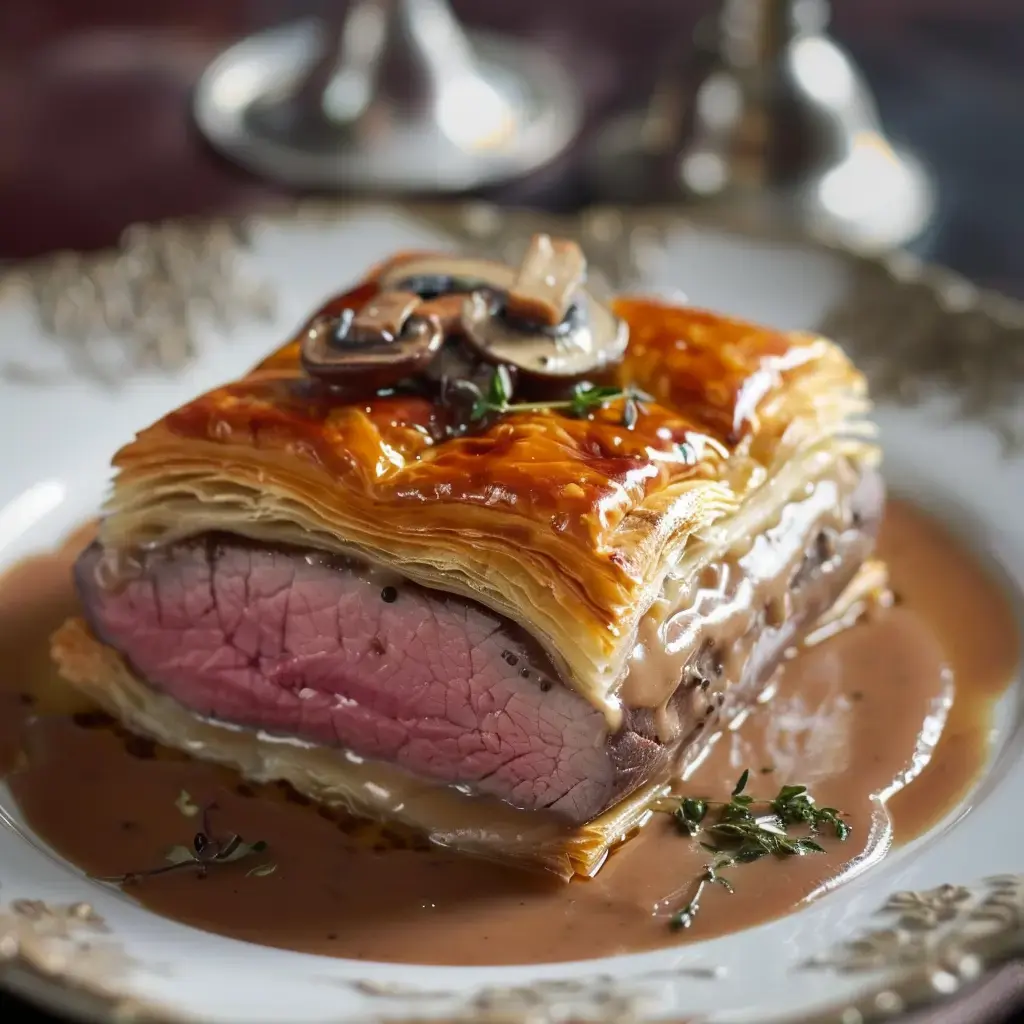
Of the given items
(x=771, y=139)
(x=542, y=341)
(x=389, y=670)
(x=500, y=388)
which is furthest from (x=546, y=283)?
(x=771, y=139)

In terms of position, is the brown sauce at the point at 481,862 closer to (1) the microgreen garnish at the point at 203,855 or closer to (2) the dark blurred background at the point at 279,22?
(1) the microgreen garnish at the point at 203,855

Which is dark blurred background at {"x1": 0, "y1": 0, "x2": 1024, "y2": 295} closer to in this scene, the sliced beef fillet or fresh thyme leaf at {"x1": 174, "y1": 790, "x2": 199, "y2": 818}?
the sliced beef fillet

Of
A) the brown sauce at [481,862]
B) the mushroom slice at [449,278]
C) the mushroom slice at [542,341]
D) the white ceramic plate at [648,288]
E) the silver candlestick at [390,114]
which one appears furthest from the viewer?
the silver candlestick at [390,114]

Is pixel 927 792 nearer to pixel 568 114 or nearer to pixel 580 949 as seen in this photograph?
pixel 580 949

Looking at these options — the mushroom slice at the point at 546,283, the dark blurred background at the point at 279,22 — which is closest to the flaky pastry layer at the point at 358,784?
the mushroom slice at the point at 546,283

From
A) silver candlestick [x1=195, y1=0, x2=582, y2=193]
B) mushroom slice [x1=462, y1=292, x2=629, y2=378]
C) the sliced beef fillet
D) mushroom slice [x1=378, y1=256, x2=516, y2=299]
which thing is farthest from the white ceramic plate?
mushroom slice [x1=462, y1=292, x2=629, y2=378]
